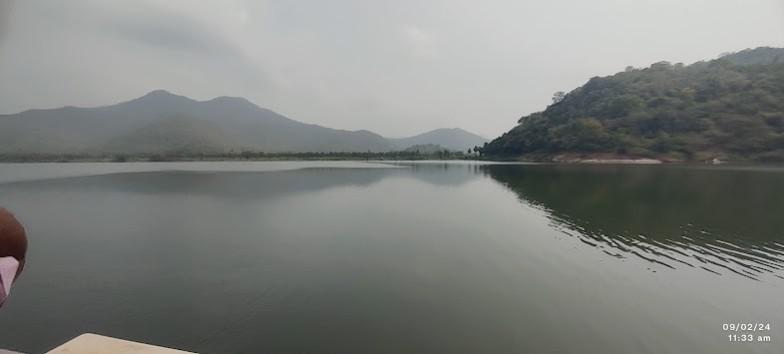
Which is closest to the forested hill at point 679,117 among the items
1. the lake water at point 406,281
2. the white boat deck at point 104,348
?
the lake water at point 406,281

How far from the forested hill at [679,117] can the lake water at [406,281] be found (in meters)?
78.9

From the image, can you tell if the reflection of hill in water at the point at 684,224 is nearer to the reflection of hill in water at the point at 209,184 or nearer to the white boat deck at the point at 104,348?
the white boat deck at the point at 104,348

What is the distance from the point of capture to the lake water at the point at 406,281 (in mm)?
6301

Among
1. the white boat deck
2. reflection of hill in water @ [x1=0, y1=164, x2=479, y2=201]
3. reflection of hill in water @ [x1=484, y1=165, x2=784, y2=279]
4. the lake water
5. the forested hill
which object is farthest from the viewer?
the forested hill

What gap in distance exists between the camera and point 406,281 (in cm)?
920

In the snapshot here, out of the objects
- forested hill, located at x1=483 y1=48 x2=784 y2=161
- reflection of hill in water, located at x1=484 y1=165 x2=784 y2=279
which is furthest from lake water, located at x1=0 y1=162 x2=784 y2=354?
forested hill, located at x1=483 y1=48 x2=784 y2=161

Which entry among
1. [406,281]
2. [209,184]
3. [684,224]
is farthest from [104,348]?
[209,184]

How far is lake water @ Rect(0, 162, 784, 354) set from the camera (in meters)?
6.30

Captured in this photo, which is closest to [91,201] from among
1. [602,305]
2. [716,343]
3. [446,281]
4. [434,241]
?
[434,241]

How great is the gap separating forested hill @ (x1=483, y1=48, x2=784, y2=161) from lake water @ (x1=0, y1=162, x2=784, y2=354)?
78.9 meters

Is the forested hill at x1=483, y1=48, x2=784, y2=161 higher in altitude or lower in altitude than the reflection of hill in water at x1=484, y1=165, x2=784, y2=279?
higher

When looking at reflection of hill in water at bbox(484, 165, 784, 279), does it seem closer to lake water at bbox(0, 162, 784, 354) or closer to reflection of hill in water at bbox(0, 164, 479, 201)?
lake water at bbox(0, 162, 784, 354)

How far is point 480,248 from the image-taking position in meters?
12.7

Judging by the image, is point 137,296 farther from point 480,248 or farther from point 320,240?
point 480,248
